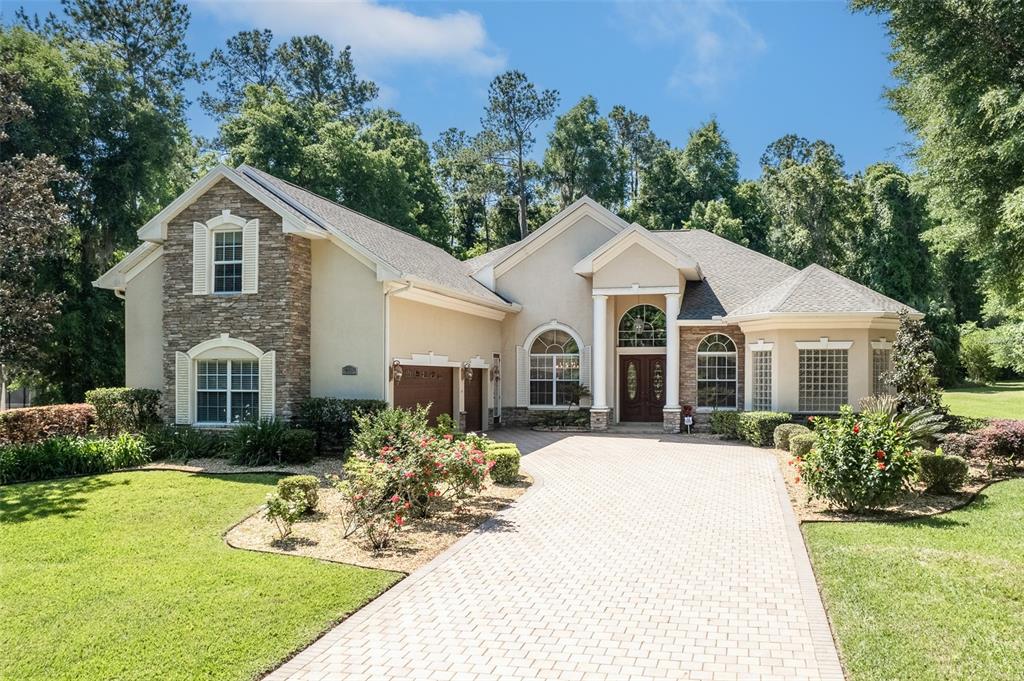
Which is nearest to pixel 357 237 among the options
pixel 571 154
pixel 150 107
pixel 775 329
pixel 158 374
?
pixel 158 374

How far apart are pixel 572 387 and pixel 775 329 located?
6.93 meters

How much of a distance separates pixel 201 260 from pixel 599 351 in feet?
39.4

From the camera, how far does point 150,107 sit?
97.8ft

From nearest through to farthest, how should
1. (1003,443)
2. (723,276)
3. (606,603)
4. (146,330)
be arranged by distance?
1. (606,603)
2. (1003,443)
3. (146,330)
4. (723,276)

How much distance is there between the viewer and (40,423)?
56.4 ft

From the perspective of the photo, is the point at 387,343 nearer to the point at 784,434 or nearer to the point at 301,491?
the point at 301,491

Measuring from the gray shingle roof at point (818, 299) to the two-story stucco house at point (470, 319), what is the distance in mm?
74

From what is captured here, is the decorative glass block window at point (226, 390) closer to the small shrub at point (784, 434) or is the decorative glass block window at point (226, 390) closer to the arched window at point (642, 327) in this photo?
the arched window at point (642, 327)

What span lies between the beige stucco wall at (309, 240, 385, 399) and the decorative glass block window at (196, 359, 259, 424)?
4.66ft

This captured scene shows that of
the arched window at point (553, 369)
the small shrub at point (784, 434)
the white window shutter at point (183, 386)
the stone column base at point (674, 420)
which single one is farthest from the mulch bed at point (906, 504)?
the white window shutter at point (183, 386)

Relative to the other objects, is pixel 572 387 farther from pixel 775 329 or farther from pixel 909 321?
pixel 909 321

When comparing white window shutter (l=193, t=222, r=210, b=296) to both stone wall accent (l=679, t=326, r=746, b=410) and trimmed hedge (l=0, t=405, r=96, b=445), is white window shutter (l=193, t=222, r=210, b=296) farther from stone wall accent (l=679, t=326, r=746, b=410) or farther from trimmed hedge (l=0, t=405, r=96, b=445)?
stone wall accent (l=679, t=326, r=746, b=410)

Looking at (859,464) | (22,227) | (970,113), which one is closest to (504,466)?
(859,464)

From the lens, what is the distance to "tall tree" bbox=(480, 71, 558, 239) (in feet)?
152
